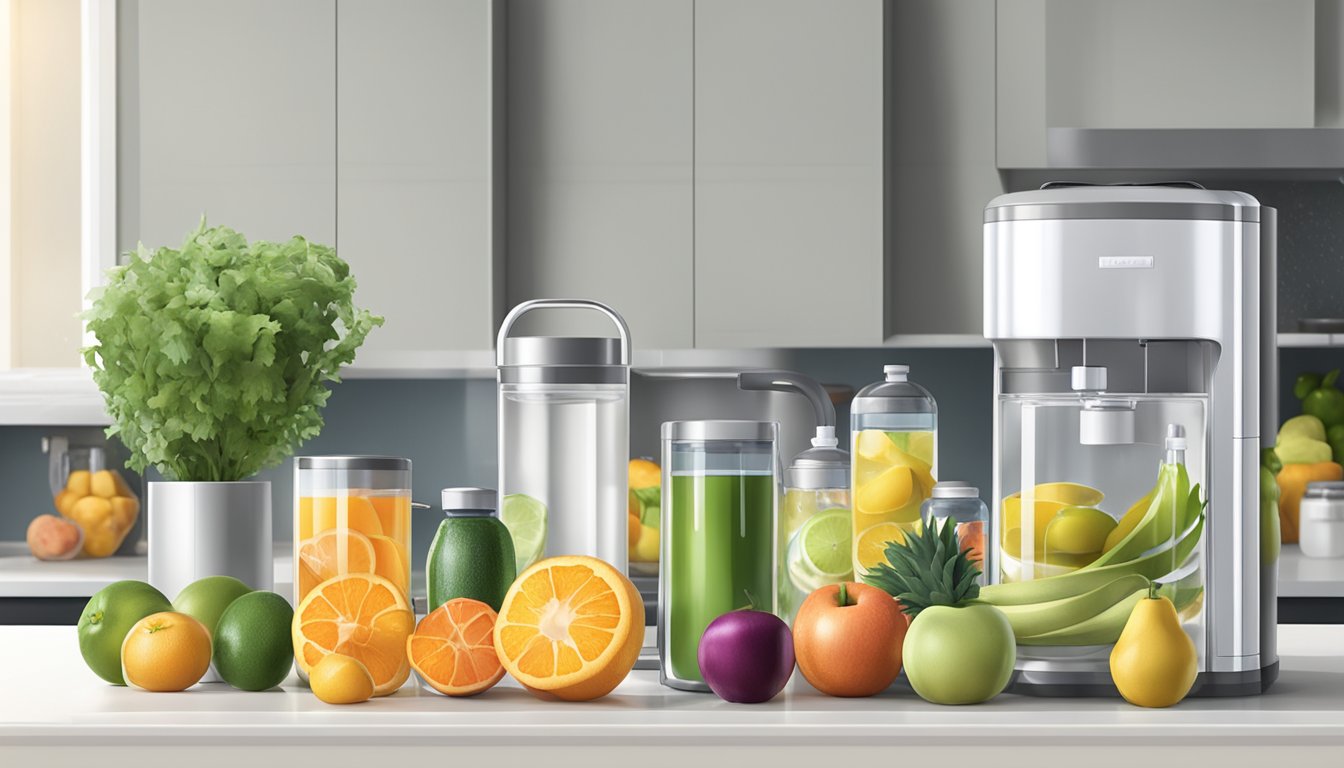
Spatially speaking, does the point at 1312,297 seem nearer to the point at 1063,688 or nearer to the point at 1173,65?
the point at 1173,65

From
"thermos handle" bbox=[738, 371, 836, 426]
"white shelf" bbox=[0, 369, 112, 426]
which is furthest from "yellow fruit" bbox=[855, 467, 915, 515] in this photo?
"white shelf" bbox=[0, 369, 112, 426]

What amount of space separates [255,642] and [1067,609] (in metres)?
0.61

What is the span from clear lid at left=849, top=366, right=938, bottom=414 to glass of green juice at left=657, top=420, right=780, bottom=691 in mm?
228

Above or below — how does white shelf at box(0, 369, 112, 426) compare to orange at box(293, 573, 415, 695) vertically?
above

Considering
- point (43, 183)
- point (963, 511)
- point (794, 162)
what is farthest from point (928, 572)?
point (43, 183)

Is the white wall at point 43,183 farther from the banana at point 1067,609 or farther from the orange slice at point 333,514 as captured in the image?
the banana at point 1067,609

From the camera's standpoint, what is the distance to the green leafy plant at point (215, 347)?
1.16m

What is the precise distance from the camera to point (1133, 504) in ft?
3.40

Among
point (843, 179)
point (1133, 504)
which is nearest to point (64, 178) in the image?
point (843, 179)

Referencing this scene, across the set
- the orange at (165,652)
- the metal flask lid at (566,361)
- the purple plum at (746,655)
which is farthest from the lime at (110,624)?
the purple plum at (746,655)

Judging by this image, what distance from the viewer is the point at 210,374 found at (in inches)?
45.9

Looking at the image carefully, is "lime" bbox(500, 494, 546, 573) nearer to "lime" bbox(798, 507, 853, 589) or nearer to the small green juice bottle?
the small green juice bottle

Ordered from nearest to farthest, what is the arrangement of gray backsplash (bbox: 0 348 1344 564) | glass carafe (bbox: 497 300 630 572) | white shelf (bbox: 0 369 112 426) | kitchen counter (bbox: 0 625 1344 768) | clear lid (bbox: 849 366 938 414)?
kitchen counter (bbox: 0 625 1344 768) < glass carafe (bbox: 497 300 630 572) < clear lid (bbox: 849 366 938 414) < white shelf (bbox: 0 369 112 426) < gray backsplash (bbox: 0 348 1344 564)

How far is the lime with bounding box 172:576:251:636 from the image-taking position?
3.48ft
